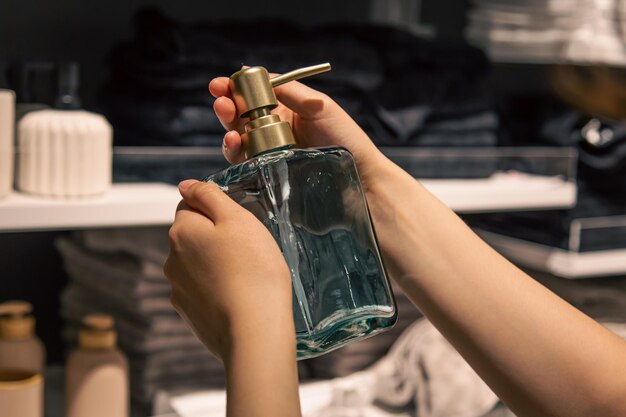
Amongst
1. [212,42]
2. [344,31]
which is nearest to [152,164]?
[212,42]

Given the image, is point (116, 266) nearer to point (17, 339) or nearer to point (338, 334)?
point (17, 339)

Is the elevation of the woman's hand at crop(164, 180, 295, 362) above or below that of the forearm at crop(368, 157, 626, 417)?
above

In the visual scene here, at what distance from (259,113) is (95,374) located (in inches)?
17.8

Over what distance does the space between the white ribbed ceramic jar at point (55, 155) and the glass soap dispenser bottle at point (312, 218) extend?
29 cm

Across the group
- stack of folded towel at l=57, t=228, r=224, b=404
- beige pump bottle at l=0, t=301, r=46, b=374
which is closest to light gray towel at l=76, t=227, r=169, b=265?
stack of folded towel at l=57, t=228, r=224, b=404

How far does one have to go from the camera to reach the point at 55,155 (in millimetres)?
836

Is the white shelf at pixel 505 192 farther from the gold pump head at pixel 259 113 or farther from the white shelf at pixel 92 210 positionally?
the gold pump head at pixel 259 113

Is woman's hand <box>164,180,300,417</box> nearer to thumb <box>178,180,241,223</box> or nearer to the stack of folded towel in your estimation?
thumb <box>178,180,241,223</box>

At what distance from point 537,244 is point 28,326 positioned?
0.64m

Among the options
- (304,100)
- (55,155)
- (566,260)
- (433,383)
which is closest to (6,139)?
(55,155)

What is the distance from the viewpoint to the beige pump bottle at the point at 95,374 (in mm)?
909

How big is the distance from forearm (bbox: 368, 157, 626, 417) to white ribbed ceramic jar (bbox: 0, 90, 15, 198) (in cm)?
34

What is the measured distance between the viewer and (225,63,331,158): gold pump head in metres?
0.56

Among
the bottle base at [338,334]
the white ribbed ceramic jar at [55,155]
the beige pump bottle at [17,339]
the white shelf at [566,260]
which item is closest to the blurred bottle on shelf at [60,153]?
the white ribbed ceramic jar at [55,155]
